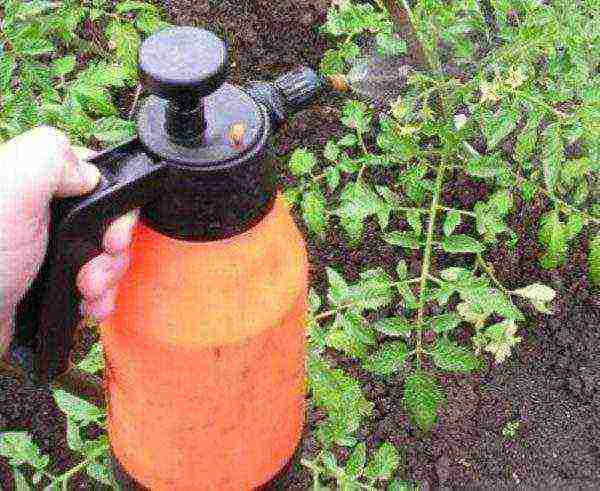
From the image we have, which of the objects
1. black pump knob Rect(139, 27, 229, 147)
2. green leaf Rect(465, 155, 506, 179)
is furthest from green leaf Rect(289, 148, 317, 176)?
black pump knob Rect(139, 27, 229, 147)

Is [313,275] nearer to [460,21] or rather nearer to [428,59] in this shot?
[428,59]

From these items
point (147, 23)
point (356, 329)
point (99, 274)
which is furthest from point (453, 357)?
point (147, 23)

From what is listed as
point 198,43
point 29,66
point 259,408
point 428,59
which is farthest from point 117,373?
point 428,59

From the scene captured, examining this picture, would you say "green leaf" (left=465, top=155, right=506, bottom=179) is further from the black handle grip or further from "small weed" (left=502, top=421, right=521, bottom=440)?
the black handle grip

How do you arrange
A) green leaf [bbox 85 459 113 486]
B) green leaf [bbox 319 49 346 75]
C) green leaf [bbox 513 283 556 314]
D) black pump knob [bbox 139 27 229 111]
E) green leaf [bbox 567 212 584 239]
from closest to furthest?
black pump knob [bbox 139 27 229 111]
green leaf [bbox 85 459 113 486]
green leaf [bbox 567 212 584 239]
green leaf [bbox 319 49 346 75]
green leaf [bbox 513 283 556 314]

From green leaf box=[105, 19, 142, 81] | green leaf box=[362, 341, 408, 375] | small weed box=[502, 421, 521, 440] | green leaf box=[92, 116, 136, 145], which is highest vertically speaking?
green leaf box=[105, 19, 142, 81]

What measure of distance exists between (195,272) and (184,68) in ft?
0.74

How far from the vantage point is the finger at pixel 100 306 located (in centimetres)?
95

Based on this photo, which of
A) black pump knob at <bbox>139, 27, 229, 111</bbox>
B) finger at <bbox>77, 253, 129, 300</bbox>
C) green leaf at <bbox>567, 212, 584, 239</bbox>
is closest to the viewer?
black pump knob at <bbox>139, 27, 229, 111</bbox>

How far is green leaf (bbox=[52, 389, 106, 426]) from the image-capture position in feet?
4.70

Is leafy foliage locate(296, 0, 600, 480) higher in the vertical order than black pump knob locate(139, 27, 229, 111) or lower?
lower

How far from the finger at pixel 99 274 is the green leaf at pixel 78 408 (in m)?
0.55

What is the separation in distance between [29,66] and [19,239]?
27.0 inches

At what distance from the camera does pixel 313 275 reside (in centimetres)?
204
